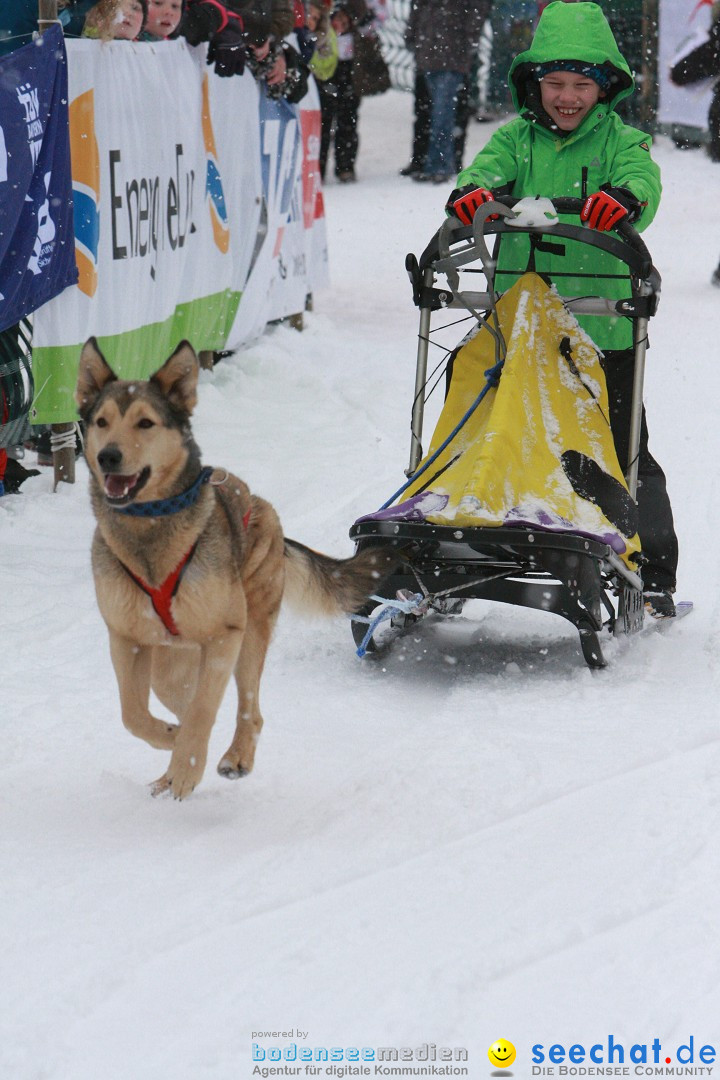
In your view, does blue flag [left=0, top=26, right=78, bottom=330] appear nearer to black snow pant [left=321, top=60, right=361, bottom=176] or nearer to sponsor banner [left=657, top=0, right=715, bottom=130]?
black snow pant [left=321, top=60, right=361, bottom=176]

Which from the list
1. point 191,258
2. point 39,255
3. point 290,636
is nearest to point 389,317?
point 191,258

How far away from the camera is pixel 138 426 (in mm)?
3279

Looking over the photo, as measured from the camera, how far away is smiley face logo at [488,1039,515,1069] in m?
2.33

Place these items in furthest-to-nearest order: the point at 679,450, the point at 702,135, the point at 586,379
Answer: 1. the point at 702,135
2. the point at 679,450
3. the point at 586,379

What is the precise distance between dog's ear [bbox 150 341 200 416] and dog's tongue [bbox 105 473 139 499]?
26 cm

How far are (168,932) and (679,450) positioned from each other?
19.2 ft

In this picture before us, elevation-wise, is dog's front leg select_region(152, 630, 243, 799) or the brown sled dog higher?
the brown sled dog

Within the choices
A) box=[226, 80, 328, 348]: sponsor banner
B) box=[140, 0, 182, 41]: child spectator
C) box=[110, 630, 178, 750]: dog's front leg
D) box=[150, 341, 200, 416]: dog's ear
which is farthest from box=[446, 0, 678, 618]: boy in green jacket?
box=[226, 80, 328, 348]: sponsor banner

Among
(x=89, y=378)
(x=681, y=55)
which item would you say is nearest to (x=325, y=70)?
(x=681, y=55)

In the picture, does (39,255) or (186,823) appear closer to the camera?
(186,823)

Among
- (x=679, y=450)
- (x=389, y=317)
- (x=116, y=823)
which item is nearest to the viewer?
(x=116, y=823)

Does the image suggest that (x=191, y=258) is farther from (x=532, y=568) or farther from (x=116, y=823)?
(x=116, y=823)

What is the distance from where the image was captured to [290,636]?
16.8 ft

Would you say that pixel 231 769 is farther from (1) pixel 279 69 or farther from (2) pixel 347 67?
(2) pixel 347 67
